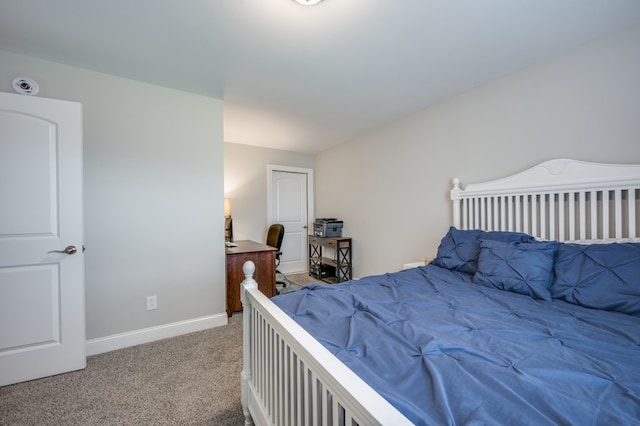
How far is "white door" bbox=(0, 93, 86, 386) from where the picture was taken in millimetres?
1761

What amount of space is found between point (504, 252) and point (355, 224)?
2.47 metres

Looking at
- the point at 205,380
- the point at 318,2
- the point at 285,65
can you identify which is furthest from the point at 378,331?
the point at 285,65

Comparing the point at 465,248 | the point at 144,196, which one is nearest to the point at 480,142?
the point at 465,248

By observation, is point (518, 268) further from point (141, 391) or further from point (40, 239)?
point (40, 239)

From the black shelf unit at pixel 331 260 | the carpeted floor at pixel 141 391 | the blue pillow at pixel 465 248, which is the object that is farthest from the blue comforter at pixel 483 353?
the black shelf unit at pixel 331 260

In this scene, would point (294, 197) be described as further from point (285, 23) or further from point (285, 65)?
point (285, 23)

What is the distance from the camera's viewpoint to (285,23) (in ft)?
5.27

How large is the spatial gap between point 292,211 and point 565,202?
12.5ft

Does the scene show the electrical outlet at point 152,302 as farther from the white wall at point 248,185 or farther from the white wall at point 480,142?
the white wall at point 480,142

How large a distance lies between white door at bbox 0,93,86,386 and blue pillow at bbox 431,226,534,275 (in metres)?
2.81

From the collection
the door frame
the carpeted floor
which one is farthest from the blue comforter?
the door frame

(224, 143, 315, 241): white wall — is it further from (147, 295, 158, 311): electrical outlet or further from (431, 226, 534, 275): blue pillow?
(431, 226, 534, 275): blue pillow

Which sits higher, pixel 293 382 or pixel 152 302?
pixel 293 382

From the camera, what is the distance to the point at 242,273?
2936 millimetres
